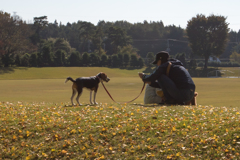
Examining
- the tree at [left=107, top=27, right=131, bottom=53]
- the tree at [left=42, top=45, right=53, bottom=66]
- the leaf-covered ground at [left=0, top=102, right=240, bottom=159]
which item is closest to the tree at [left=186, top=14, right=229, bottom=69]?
the tree at [left=107, top=27, right=131, bottom=53]

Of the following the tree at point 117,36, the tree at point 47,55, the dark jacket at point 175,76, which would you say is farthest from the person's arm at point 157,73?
the tree at point 117,36

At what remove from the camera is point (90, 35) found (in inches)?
5719

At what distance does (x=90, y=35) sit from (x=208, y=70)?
214 feet

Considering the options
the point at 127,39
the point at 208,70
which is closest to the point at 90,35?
the point at 127,39

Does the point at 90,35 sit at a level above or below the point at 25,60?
above

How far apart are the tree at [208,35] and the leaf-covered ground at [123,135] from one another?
9730 centimetres

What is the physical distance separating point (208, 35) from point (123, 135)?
339ft

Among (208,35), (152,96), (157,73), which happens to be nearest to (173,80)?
(157,73)

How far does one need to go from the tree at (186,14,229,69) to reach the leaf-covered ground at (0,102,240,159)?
319 ft

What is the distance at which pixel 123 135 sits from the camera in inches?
365

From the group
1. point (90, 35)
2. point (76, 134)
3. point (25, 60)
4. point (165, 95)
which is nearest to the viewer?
point (76, 134)

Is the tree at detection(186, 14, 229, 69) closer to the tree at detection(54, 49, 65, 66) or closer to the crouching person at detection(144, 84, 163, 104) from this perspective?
the tree at detection(54, 49, 65, 66)

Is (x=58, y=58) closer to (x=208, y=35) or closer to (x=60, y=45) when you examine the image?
(x=60, y=45)

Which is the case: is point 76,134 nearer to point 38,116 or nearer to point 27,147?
point 27,147
